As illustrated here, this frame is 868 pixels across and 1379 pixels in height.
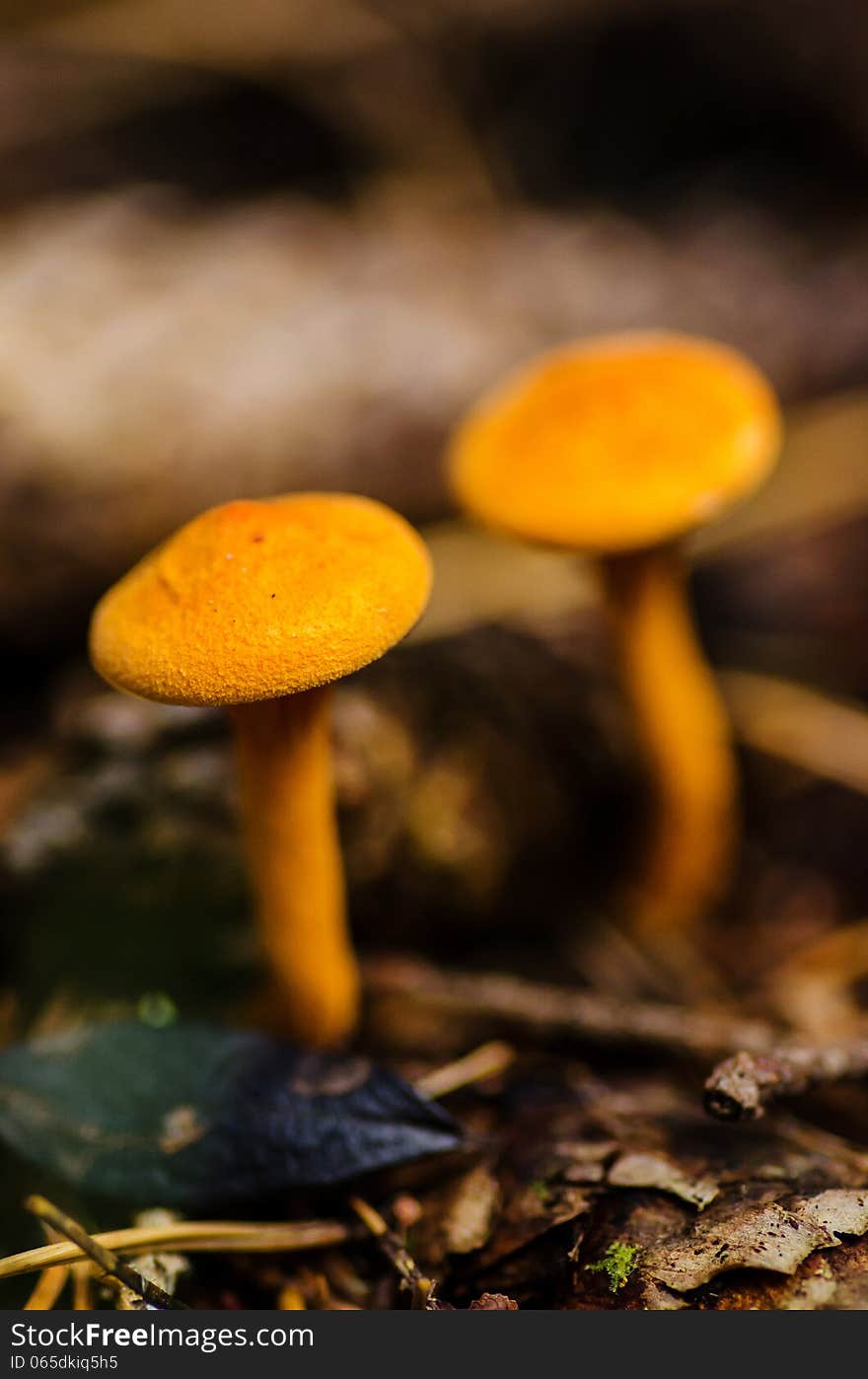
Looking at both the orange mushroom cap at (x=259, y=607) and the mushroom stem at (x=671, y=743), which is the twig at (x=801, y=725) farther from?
the orange mushroom cap at (x=259, y=607)

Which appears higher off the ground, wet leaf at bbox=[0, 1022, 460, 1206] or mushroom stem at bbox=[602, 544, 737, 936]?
mushroom stem at bbox=[602, 544, 737, 936]

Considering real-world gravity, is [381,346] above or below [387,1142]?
above

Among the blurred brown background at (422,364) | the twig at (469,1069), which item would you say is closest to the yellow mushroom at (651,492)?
the blurred brown background at (422,364)

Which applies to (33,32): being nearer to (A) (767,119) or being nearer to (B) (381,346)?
(B) (381,346)

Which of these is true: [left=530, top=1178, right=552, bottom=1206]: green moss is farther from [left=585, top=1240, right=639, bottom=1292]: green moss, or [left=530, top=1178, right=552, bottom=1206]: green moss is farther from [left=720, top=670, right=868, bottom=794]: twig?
[left=720, top=670, right=868, bottom=794]: twig

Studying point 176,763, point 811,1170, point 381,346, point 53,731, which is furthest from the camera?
point 381,346

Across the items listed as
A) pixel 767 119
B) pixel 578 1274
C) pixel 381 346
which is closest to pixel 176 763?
pixel 578 1274

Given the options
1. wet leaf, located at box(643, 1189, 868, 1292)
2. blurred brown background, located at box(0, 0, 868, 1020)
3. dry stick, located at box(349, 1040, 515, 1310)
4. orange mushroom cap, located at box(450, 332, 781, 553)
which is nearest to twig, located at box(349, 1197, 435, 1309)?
dry stick, located at box(349, 1040, 515, 1310)
